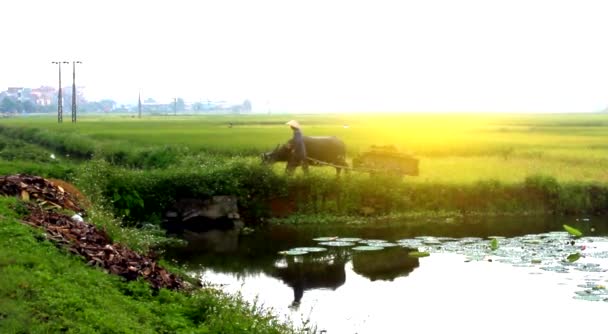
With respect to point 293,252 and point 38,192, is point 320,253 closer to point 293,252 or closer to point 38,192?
point 293,252

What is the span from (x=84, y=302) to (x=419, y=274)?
23.4 ft

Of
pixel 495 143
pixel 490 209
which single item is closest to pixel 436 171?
pixel 490 209

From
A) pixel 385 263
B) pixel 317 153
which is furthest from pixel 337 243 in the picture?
pixel 317 153

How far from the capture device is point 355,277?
12555 mm

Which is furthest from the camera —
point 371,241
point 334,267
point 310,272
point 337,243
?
point 371,241

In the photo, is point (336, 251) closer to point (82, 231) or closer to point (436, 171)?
point (82, 231)

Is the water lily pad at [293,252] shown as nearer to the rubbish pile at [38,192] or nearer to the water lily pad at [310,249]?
the water lily pad at [310,249]

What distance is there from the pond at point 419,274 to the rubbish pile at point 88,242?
4.84 ft

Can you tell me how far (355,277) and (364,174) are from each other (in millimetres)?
7135

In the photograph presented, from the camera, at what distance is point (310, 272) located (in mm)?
12836

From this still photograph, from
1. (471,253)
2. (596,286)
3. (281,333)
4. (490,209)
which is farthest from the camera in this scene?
(490,209)

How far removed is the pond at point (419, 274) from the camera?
10.1m

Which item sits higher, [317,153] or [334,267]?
[317,153]

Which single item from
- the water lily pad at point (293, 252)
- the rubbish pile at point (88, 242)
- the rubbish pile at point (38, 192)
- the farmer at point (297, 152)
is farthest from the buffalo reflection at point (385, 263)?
the farmer at point (297, 152)
